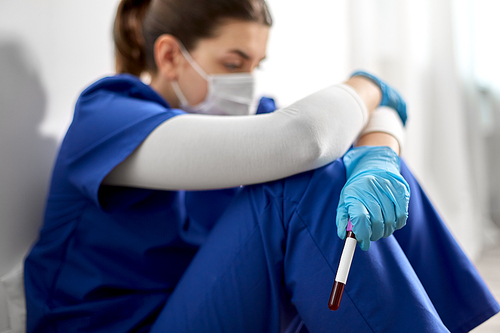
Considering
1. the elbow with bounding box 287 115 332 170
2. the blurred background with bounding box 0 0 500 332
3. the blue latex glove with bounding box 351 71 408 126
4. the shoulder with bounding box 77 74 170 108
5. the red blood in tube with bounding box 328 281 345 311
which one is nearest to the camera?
the red blood in tube with bounding box 328 281 345 311

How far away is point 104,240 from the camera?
78cm

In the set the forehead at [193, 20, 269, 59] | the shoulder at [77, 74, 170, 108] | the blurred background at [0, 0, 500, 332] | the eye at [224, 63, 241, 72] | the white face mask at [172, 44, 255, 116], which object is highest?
the forehead at [193, 20, 269, 59]

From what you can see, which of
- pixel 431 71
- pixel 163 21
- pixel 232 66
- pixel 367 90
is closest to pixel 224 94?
pixel 232 66

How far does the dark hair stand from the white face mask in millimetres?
60

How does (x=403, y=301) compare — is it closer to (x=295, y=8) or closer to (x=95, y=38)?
(x=95, y=38)

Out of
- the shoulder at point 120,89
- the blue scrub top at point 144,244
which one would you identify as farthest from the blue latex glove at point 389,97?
the shoulder at point 120,89

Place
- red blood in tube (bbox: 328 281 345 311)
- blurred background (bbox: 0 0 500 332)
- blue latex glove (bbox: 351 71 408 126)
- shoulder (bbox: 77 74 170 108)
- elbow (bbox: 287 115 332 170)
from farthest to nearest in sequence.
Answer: blurred background (bbox: 0 0 500 332), blue latex glove (bbox: 351 71 408 126), shoulder (bbox: 77 74 170 108), elbow (bbox: 287 115 332 170), red blood in tube (bbox: 328 281 345 311)

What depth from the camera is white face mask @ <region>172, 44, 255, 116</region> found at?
1001mm

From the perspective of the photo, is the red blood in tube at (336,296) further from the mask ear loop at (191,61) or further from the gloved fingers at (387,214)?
the mask ear loop at (191,61)

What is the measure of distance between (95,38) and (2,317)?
654 millimetres

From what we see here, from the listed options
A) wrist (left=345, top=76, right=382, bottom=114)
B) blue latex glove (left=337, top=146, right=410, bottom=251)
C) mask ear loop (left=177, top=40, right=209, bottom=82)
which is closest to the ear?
mask ear loop (left=177, top=40, right=209, bottom=82)

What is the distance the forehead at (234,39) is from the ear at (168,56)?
1.8 inches

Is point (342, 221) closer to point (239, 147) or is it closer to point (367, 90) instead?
point (239, 147)

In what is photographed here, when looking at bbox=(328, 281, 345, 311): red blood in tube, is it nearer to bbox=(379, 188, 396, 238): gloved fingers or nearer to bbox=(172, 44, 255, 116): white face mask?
bbox=(379, 188, 396, 238): gloved fingers
